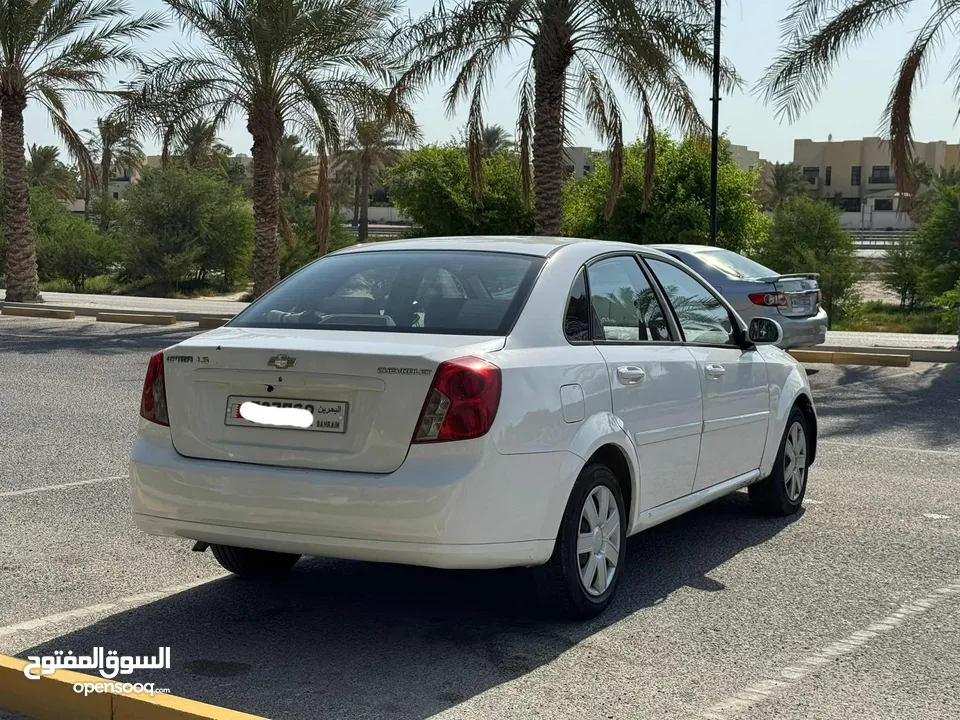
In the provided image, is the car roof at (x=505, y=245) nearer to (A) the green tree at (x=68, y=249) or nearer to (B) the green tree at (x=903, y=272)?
(A) the green tree at (x=68, y=249)

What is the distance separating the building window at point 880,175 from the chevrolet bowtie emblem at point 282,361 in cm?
12285

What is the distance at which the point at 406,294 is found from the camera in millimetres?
5445

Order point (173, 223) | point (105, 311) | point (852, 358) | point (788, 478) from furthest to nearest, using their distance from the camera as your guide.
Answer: point (173, 223) → point (105, 311) → point (852, 358) → point (788, 478)

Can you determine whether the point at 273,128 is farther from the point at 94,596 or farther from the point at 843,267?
the point at 843,267

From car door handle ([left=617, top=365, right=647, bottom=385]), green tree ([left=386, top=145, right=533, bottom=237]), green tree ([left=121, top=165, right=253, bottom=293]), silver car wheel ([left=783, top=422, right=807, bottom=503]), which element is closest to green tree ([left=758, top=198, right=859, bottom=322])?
green tree ([left=386, top=145, right=533, bottom=237])

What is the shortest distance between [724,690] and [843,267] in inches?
1683

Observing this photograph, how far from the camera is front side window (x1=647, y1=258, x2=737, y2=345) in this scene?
21.0 ft

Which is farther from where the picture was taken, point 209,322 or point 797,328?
point 209,322

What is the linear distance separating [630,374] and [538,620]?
3.73ft

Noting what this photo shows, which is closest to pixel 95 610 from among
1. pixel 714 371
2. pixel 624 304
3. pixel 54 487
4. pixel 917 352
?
pixel 624 304

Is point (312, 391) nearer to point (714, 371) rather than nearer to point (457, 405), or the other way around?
point (457, 405)

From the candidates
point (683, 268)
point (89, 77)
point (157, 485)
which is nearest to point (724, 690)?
point (157, 485)

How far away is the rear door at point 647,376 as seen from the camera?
5.52 metres

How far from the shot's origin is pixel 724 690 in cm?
443
